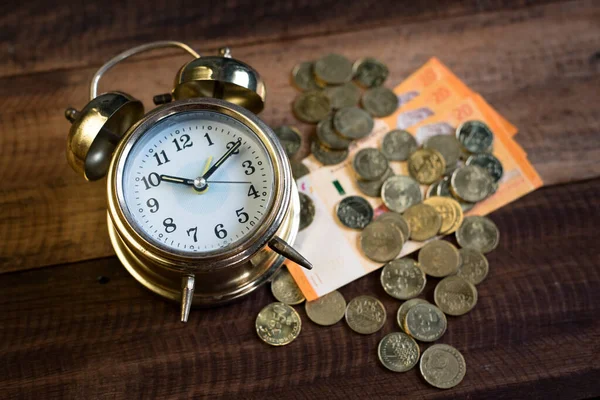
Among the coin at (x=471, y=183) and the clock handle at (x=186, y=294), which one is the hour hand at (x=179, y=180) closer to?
the clock handle at (x=186, y=294)

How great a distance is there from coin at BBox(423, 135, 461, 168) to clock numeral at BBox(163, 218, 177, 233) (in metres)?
0.49

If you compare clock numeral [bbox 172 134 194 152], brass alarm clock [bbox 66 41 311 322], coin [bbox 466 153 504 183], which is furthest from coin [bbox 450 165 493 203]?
clock numeral [bbox 172 134 194 152]

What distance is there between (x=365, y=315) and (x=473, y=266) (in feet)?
0.66

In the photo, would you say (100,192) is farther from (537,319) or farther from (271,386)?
(537,319)

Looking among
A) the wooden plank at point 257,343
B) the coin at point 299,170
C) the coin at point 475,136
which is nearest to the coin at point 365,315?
the wooden plank at point 257,343

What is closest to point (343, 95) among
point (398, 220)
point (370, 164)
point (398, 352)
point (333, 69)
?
point (333, 69)

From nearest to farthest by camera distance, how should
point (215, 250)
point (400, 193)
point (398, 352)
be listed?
point (215, 250), point (398, 352), point (400, 193)

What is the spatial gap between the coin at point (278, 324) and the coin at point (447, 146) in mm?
385

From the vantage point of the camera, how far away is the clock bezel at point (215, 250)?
90cm

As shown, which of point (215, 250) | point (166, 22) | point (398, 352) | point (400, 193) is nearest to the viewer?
point (215, 250)

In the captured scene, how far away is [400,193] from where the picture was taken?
1.12 metres

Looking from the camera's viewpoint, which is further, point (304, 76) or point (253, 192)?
point (304, 76)

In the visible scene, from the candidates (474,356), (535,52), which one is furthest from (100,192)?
(535,52)

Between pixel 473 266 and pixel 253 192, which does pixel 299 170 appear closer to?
pixel 253 192
